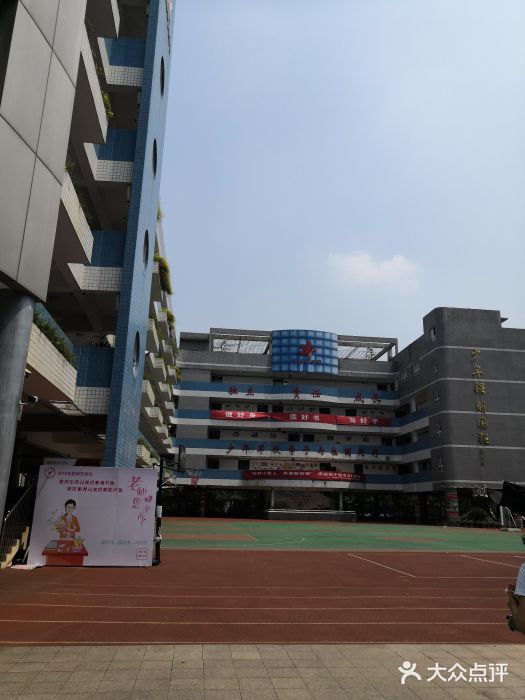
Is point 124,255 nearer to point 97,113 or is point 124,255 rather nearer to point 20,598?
point 97,113

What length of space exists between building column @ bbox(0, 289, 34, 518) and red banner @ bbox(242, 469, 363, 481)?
48.1m

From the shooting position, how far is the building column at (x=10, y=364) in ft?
24.6

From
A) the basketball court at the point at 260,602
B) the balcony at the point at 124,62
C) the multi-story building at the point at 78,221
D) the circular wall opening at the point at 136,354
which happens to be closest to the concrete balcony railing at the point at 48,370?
the multi-story building at the point at 78,221

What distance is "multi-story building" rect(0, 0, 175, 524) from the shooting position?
779cm

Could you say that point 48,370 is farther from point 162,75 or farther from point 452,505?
point 452,505

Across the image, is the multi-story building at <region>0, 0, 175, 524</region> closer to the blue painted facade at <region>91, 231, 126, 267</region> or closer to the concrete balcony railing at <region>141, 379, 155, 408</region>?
the blue painted facade at <region>91, 231, 126, 267</region>

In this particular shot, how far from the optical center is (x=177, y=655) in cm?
677

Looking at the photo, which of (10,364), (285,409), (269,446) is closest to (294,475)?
(269,446)

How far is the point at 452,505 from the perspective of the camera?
47.1 metres

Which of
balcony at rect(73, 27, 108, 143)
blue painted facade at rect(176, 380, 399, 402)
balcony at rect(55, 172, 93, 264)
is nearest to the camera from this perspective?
balcony at rect(55, 172, 93, 264)

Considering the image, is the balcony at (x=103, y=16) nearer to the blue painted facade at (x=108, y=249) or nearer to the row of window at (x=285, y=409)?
the blue painted facade at (x=108, y=249)

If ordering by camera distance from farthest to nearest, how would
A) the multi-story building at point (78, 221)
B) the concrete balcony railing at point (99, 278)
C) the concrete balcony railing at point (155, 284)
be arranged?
the concrete balcony railing at point (155, 284) → the concrete balcony railing at point (99, 278) → the multi-story building at point (78, 221)

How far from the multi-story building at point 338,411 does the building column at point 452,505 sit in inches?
40.9

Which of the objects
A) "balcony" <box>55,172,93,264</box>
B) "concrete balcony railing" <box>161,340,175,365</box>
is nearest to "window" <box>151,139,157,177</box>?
"balcony" <box>55,172,93,264</box>
